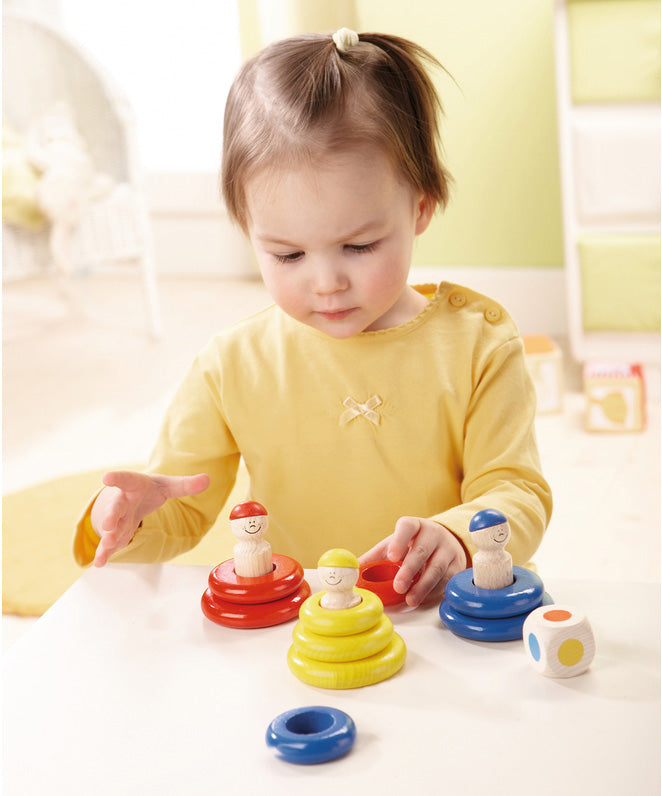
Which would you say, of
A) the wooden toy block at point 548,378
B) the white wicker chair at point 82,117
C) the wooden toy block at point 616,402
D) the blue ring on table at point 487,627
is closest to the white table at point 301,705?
the blue ring on table at point 487,627

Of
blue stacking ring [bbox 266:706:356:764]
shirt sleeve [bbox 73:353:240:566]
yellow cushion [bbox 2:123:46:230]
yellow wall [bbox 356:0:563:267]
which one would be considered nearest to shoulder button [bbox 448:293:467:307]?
shirt sleeve [bbox 73:353:240:566]

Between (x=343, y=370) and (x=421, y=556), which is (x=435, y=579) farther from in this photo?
(x=343, y=370)

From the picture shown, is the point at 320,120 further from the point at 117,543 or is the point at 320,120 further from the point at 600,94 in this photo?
the point at 600,94

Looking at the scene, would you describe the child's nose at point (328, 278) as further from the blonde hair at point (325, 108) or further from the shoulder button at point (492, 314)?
the shoulder button at point (492, 314)

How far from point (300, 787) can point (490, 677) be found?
0.14m

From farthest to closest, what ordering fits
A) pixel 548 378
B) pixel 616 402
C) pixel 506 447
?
1. pixel 548 378
2. pixel 616 402
3. pixel 506 447

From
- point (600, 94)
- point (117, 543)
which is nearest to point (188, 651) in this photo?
point (117, 543)

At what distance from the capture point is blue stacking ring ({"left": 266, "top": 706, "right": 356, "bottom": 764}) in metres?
0.50

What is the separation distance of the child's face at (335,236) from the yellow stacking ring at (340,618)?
291 mm

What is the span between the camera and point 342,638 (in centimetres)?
59

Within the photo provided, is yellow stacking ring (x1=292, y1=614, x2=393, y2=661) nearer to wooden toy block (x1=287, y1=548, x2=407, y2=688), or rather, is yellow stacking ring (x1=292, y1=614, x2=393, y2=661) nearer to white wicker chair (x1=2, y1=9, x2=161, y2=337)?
wooden toy block (x1=287, y1=548, x2=407, y2=688)

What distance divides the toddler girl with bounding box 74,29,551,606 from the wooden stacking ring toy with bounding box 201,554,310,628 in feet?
0.24

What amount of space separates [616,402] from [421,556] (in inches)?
59.1

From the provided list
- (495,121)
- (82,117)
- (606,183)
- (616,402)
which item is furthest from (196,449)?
(82,117)
